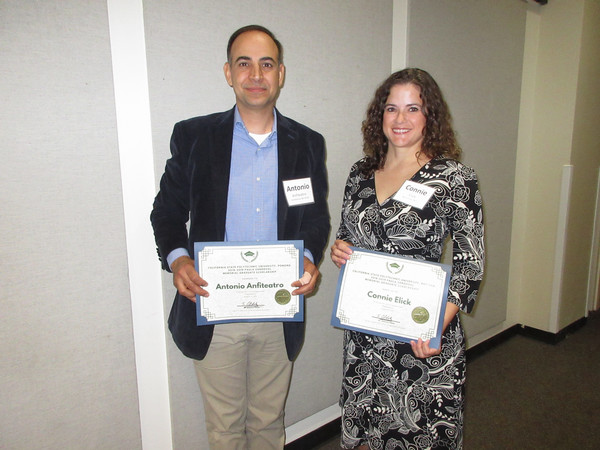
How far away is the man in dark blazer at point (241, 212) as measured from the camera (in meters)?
1.35

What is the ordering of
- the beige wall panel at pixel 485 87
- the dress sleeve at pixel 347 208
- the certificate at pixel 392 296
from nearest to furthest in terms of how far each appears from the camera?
the certificate at pixel 392 296
the dress sleeve at pixel 347 208
the beige wall panel at pixel 485 87

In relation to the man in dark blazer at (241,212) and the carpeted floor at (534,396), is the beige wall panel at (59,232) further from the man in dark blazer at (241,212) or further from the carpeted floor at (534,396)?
the carpeted floor at (534,396)

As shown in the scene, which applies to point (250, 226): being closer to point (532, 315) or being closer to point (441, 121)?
point (441, 121)

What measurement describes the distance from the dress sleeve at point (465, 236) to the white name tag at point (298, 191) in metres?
0.49

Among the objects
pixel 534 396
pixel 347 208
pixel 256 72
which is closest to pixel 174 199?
pixel 256 72

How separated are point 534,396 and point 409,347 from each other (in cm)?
179

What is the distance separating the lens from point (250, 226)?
1.41 metres

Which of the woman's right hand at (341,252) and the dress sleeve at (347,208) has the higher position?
the dress sleeve at (347,208)

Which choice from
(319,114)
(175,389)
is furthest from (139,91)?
(175,389)

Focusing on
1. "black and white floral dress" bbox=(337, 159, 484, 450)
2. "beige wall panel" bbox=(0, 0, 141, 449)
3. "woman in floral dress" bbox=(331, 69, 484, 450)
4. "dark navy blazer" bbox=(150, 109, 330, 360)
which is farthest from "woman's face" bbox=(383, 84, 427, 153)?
"beige wall panel" bbox=(0, 0, 141, 449)

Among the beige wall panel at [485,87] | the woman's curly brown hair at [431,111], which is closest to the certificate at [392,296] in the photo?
the woman's curly brown hair at [431,111]

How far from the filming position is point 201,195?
1351 mm

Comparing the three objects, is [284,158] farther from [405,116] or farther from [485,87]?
[485,87]

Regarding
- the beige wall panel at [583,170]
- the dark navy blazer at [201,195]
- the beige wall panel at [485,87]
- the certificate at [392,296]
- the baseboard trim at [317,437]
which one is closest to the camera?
the certificate at [392,296]
